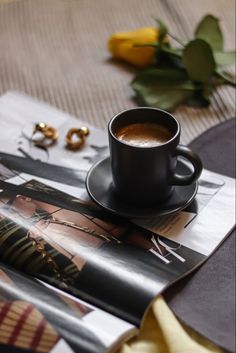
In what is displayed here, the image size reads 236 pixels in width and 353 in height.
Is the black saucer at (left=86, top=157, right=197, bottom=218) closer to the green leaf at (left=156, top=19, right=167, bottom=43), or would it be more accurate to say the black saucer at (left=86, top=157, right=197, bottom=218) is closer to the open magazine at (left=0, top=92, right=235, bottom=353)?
the open magazine at (left=0, top=92, right=235, bottom=353)

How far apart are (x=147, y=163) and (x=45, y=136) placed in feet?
0.67

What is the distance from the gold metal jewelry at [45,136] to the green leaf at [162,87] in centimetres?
15

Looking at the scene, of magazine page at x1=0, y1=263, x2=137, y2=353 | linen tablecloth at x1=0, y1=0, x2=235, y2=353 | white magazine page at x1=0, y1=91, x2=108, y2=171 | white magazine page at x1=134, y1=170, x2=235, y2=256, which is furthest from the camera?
linen tablecloth at x1=0, y1=0, x2=235, y2=353

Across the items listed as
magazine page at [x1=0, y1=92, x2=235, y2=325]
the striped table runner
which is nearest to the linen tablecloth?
the striped table runner

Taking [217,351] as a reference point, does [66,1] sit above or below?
above

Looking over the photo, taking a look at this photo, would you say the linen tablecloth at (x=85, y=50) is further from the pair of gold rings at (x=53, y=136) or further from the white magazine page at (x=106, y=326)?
the white magazine page at (x=106, y=326)

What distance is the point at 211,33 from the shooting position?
81 cm

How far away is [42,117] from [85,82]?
138 millimetres

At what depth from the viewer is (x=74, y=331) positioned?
442 mm

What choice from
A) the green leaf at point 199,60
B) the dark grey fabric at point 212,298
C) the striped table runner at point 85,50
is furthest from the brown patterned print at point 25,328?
the green leaf at point 199,60

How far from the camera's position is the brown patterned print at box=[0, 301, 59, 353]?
0.44 m

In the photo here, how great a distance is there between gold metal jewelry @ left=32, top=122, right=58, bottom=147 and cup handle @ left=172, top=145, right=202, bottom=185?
196mm

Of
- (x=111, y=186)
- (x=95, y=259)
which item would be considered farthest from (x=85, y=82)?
(x=95, y=259)

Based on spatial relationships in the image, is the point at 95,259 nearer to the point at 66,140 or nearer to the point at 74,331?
the point at 74,331
